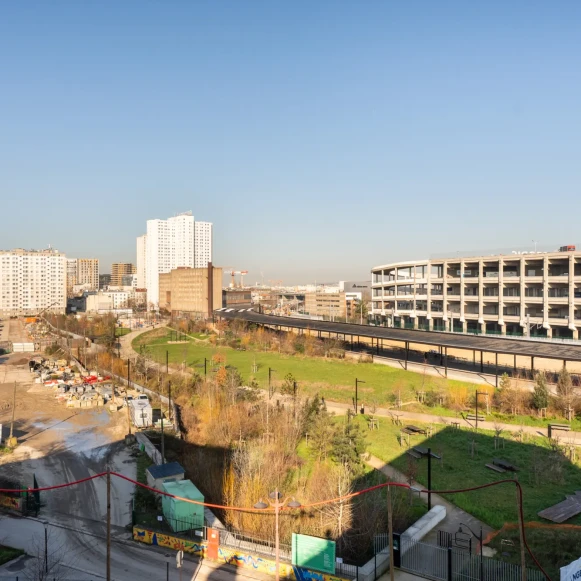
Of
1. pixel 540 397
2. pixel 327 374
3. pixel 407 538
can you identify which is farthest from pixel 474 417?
pixel 407 538

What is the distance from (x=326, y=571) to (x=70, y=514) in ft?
31.3

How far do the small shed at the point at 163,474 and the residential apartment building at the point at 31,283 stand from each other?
360 feet

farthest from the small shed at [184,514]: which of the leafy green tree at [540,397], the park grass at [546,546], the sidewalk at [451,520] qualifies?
the leafy green tree at [540,397]

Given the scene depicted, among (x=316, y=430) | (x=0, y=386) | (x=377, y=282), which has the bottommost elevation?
(x=0, y=386)

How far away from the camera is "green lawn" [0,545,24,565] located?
41.2 feet

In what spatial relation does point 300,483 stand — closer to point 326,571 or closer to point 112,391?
point 326,571

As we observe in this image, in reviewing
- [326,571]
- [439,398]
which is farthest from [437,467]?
[439,398]

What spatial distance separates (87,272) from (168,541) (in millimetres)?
202008

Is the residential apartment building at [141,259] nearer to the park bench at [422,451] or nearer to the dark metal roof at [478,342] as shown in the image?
the dark metal roof at [478,342]

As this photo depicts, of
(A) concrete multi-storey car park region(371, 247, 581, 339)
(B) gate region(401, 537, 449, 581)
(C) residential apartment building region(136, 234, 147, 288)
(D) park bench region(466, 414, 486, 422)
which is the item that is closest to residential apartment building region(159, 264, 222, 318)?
(A) concrete multi-storey car park region(371, 247, 581, 339)

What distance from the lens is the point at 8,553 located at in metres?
12.8

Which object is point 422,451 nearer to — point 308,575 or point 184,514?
point 308,575

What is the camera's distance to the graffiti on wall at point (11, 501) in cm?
1606

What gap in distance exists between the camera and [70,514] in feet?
52.5
